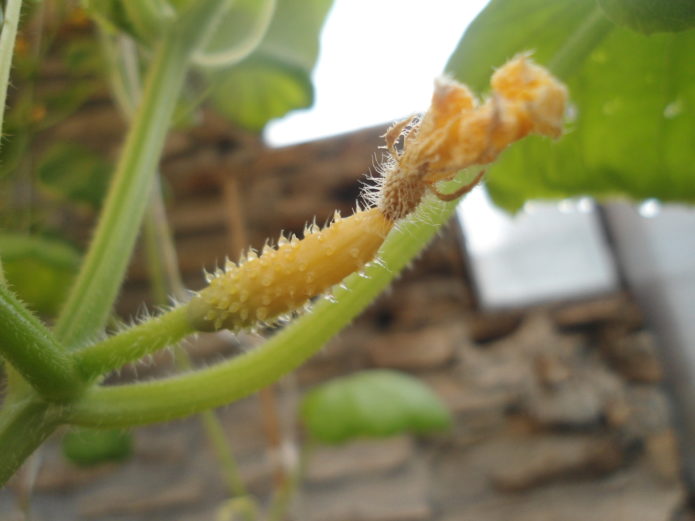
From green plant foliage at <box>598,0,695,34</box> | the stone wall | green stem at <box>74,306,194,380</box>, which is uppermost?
green plant foliage at <box>598,0,695,34</box>

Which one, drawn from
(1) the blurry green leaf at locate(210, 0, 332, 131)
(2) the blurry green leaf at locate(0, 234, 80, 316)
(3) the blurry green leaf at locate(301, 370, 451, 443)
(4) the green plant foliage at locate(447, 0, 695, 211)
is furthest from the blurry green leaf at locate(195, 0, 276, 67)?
(3) the blurry green leaf at locate(301, 370, 451, 443)

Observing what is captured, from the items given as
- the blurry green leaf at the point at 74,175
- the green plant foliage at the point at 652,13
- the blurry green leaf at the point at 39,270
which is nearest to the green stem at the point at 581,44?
the green plant foliage at the point at 652,13

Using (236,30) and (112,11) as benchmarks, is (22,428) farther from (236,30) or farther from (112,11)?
(236,30)

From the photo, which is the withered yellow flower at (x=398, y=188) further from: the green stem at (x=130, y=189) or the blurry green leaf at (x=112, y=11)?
the blurry green leaf at (x=112, y=11)

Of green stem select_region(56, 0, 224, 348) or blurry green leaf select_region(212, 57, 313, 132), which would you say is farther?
blurry green leaf select_region(212, 57, 313, 132)

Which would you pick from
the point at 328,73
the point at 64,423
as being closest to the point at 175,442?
the point at 328,73

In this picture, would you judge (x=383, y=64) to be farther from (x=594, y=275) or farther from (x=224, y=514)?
(x=594, y=275)

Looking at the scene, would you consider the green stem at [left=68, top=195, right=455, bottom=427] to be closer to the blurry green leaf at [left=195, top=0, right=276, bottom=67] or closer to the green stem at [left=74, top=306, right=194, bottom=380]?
the green stem at [left=74, top=306, right=194, bottom=380]
